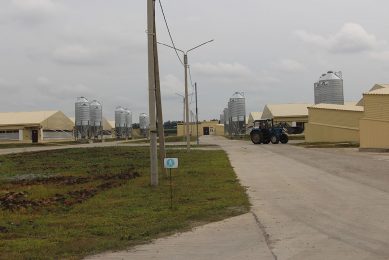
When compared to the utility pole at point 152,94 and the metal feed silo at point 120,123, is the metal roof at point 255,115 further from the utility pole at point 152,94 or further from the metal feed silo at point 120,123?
the utility pole at point 152,94

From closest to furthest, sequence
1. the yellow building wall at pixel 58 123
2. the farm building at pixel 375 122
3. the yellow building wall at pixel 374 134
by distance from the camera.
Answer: the farm building at pixel 375 122
the yellow building wall at pixel 374 134
the yellow building wall at pixel 58 123

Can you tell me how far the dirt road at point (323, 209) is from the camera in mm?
8758

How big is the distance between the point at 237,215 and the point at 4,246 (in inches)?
198

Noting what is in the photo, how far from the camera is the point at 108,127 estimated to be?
158000 mm

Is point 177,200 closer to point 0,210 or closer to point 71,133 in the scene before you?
point 0,210

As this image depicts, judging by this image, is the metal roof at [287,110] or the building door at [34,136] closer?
the metal roof at [287,110]

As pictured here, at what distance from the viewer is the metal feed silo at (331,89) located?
73.4 metres

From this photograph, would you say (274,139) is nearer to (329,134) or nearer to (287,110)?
(329,134)

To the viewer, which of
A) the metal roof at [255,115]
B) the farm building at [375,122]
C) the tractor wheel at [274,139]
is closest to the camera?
the farm building at [375,122]

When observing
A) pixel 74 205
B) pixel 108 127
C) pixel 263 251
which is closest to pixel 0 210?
pixel 74 205

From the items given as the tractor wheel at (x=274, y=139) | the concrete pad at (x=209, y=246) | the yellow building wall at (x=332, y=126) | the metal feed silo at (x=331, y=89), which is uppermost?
the metal feed silo at (x=331, y=89)

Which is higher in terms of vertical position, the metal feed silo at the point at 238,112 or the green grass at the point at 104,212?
the metal feed silo at the point at 238,112

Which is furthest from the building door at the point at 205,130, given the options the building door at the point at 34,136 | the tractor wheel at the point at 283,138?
the tractor wheel at the point at 283,138

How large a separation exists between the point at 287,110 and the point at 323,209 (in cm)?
7923
